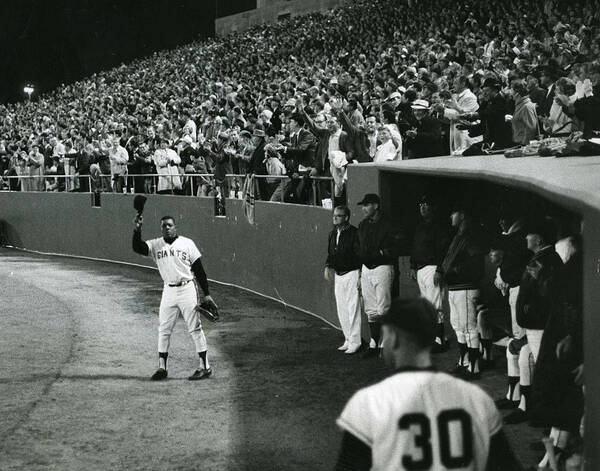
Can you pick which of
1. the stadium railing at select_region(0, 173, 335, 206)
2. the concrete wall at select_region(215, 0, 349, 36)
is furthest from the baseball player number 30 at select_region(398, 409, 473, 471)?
the concrete wall at select_region(215, 0, 349, 36)

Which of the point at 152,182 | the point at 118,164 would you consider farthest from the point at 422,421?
the point at 118,164

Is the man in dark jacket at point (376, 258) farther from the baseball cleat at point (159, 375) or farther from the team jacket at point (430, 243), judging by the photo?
the baseball cleat at point (159, 375)

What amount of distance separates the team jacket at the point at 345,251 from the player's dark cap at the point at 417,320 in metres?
9.19

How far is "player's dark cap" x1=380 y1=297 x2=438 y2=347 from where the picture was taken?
4016 millimetres

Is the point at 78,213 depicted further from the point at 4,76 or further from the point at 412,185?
the point at 4,76

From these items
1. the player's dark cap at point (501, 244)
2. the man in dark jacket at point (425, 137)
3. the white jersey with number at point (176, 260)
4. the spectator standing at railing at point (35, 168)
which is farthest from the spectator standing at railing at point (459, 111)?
the spectator standing at railing at point (35, 168)

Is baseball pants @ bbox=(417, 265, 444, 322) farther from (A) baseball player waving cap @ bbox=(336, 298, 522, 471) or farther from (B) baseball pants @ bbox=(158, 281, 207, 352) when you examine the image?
(A) baseball player waving cap @ bbox=(336, 298, 522, 471)

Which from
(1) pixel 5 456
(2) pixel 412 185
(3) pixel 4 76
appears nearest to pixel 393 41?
(2) pixel 412 185

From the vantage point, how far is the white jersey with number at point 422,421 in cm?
396

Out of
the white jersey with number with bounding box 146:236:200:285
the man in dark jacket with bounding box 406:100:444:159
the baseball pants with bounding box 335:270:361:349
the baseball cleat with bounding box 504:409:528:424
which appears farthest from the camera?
the man in dark jacket with bounding box 406:100:444:159

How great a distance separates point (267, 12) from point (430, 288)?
4023 centimetres

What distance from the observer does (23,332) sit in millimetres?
16188

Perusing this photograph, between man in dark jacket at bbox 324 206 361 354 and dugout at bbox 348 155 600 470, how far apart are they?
623 mm

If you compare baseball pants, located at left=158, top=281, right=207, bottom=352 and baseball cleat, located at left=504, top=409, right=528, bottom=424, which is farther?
baseball pants, located at left=158, top=281, right=207, bottom=352
